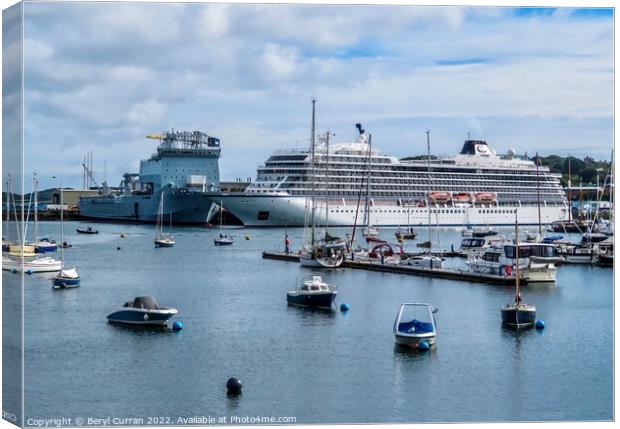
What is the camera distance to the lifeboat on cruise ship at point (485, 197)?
52509mm

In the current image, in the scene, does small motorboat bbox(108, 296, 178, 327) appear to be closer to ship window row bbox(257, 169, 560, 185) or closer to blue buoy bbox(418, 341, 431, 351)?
blue buoy bbox(418, 341, 431, 351)

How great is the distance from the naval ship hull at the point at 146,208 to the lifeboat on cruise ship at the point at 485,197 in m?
14.2

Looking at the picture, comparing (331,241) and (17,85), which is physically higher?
(17,85)

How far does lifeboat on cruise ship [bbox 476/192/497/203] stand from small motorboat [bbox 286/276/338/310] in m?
34.2

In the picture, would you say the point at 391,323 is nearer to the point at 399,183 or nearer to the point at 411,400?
the point at 411,400

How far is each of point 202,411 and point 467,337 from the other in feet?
20.7

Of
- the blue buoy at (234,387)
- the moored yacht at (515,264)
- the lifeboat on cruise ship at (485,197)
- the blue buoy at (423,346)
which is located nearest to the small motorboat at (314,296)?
the blue buoy at (423,346)

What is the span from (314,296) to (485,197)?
34.9 meters

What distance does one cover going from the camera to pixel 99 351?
13992 millimetres

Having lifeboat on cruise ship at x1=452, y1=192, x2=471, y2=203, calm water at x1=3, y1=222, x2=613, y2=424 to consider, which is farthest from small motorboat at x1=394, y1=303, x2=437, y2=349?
lifeboat on cruise ship at x1=452, y1=192, x2=471, y2=203

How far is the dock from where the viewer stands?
23719 mm

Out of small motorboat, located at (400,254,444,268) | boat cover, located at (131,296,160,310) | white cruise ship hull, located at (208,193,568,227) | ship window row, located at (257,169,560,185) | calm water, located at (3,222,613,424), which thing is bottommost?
calm water, located at (3,222,613,424)

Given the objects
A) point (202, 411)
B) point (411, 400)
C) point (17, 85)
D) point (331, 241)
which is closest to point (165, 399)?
point (202, 411)

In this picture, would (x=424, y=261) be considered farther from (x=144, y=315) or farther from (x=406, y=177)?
(x=406, y=177)
